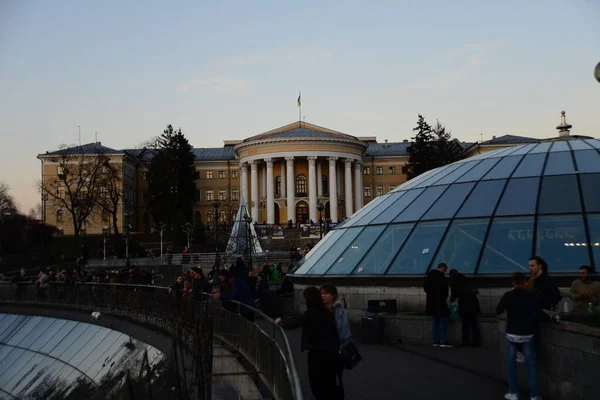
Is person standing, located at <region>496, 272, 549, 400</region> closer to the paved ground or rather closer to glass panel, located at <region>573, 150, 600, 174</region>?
the paved ground

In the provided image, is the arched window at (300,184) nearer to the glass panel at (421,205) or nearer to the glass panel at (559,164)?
the glass panel at (421,205)

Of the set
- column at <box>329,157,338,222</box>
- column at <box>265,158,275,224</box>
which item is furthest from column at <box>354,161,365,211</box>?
column at <box>265,158,275,224</box>

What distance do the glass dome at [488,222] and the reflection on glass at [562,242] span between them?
19 mm

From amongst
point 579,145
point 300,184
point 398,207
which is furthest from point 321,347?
point 300,184

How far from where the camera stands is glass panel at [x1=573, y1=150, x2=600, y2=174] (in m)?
16.2

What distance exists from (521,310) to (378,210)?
11184 mm

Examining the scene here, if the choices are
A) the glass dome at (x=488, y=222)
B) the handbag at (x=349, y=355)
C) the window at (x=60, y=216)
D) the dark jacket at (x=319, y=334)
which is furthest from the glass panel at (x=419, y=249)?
the window at (x=60, y=216)

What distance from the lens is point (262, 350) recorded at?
7.94 metres

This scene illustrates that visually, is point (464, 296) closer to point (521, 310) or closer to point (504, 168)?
point (521, 310)

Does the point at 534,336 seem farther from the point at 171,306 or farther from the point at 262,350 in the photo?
the point at 171,306

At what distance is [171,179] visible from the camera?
8312 centimetres

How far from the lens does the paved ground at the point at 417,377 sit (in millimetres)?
8578

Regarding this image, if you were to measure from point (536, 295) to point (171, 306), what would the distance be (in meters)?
9.58

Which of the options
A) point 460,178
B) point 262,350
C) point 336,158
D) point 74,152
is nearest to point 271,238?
point 336,158
